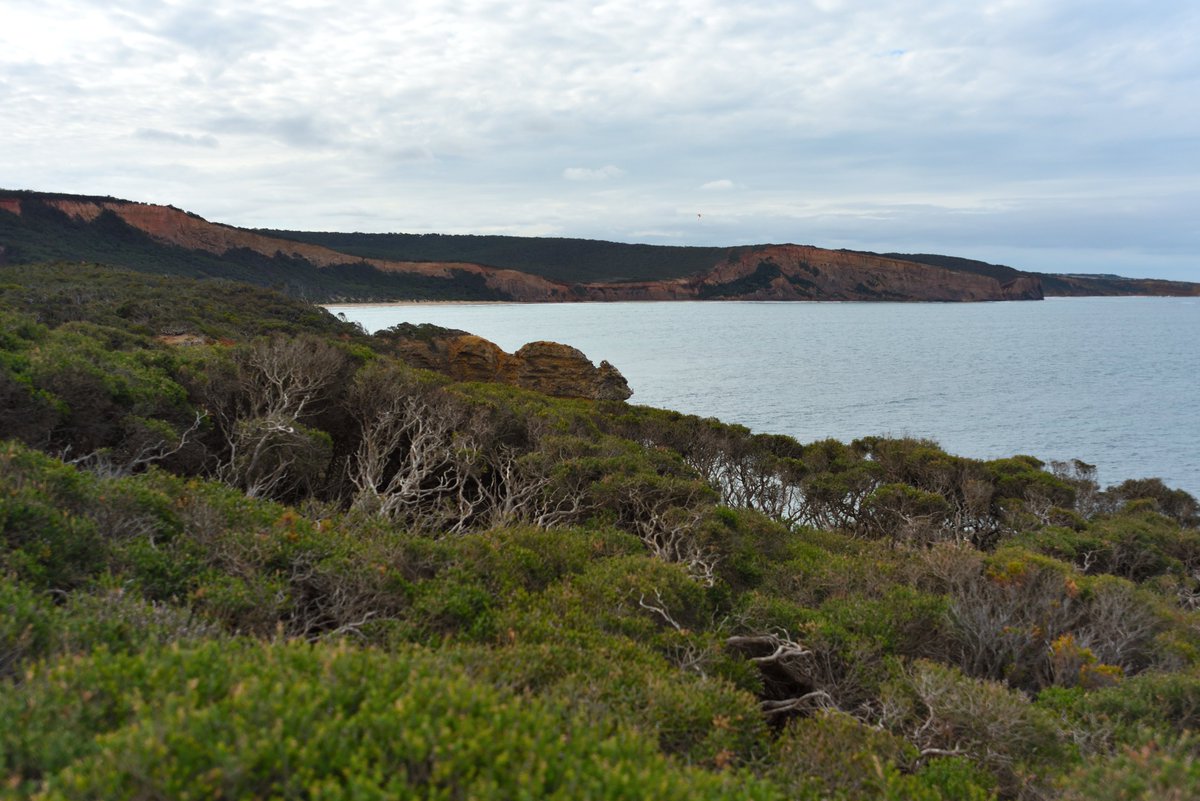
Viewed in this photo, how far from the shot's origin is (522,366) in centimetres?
3469

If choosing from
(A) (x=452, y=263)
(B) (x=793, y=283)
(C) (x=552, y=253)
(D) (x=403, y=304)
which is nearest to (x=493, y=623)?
(D) (x=403, y=304)

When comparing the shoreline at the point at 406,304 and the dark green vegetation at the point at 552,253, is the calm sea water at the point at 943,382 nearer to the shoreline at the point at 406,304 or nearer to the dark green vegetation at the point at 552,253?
the shoreline at the point at 406,304

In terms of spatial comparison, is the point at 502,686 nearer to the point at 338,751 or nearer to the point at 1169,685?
the point at 338,751

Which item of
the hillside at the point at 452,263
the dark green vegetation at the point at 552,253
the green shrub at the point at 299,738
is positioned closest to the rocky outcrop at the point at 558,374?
the green shrub at the point at 299,738

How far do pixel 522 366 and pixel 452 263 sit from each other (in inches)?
4524

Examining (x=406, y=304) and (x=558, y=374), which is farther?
(x=406, y=304)

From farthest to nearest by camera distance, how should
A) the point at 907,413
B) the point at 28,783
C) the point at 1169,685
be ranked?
the point at 907,413
the point at 1169,685
the point at 28,783

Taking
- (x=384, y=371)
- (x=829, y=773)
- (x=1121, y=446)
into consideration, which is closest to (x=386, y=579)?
(x=829, y=773)

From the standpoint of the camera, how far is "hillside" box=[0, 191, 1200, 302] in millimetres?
87625

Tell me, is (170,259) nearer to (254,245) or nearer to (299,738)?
(254,245)

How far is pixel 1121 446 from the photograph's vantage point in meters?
33.8

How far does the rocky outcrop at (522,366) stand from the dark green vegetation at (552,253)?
396 feet

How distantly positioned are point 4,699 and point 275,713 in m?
1.19

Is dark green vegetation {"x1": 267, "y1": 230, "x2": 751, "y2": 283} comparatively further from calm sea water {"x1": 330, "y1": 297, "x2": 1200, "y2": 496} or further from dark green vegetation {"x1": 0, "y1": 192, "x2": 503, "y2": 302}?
calm sea water {"x1": 330, "y1": 297, "x2": 1200, "y2": 496}
